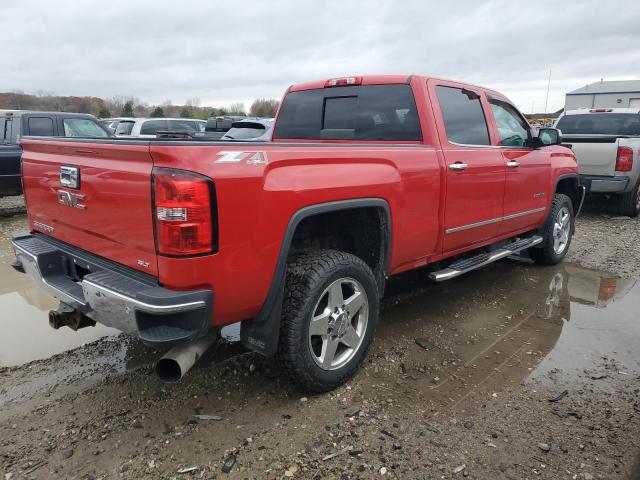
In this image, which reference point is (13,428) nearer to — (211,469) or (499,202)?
(211,469)

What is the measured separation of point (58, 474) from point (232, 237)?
1.42 metres

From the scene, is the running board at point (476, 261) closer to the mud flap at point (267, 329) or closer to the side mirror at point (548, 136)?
the side mirror at point (548, 136)

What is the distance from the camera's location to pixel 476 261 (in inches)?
165

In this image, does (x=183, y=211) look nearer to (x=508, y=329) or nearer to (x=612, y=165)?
(x=508, y=329)

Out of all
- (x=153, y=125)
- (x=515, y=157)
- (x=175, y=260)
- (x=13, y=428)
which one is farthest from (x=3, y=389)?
(x=153, y=125)

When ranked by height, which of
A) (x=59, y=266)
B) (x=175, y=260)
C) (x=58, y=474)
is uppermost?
(x=175, y=260)

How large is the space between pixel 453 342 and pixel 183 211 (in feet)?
8.16

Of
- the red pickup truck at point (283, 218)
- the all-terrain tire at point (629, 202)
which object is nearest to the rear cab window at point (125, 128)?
the red pickup truck at point (283, 218)

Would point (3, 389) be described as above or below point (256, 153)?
below

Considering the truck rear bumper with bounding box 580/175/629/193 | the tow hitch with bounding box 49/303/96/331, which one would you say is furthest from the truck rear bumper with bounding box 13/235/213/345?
the truck rear bumper with bounding box 580/175/629/193

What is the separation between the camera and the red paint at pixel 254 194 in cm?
224

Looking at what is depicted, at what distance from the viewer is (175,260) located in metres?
2.19

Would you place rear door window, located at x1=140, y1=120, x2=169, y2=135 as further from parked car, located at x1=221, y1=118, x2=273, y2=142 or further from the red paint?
the red paint

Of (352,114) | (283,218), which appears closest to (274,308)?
(283,218)
